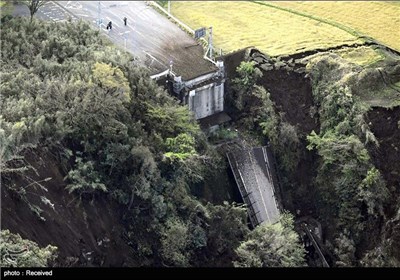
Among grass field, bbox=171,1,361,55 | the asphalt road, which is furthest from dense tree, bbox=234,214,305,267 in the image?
grass field, bbox=171,1,361,55

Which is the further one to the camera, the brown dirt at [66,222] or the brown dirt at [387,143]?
the brown dirt at [387,143]

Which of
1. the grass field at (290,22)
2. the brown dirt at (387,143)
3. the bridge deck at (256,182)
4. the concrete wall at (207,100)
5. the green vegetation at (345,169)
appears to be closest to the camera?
the green vegetation at (345,169)

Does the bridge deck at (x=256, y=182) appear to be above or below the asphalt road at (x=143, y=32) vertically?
Result: below

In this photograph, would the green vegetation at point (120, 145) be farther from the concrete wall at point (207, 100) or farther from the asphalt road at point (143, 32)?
the asphalt road at point (143, 32)

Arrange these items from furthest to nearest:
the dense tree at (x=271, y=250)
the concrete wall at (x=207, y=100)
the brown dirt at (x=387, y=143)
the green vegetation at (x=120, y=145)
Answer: the concrete wall at (x=207, y=100) < the brown dirt at (x=387, y=143) < the dense tree at (x=271, y=250) < the green vegetation at (x=120, y=145)

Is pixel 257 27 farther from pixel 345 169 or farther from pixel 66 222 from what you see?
pixel 66 222

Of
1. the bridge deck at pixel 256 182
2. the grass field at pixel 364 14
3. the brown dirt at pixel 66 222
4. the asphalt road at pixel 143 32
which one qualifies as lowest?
the bridge deck at pixel 256 182

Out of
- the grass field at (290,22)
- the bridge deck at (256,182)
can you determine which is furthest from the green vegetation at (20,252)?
the grass field at (290,22)

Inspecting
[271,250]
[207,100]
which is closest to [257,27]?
[207,100]
